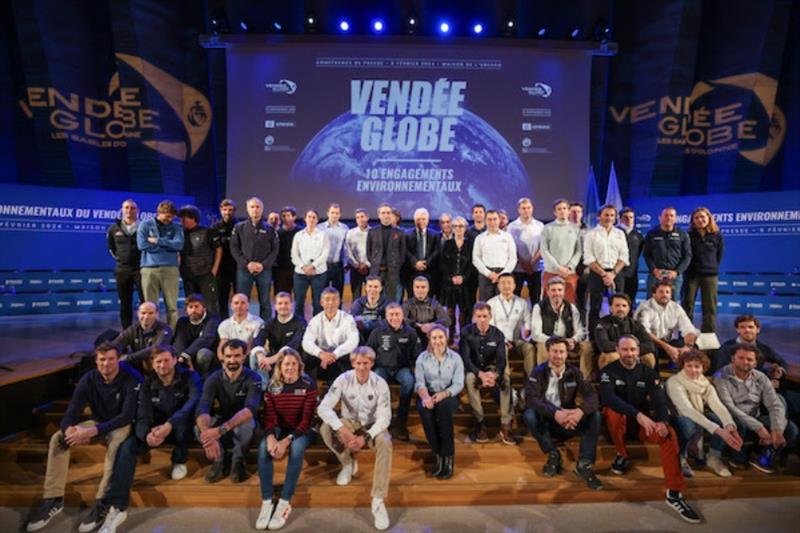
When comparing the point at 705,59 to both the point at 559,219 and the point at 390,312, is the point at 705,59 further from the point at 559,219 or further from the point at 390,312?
the point at 390,312

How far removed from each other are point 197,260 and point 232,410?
2058 mm

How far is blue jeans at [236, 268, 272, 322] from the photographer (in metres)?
5.21

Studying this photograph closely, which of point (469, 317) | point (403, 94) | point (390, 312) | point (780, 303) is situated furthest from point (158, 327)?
point (780, 303)

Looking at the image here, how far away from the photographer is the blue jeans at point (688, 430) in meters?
3.67

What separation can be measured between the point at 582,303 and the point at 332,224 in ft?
10.1

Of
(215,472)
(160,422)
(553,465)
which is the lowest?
(215,472)

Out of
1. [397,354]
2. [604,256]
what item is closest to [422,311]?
[397,354]

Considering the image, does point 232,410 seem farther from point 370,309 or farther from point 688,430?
point 688,430

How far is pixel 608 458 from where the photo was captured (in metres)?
3.93

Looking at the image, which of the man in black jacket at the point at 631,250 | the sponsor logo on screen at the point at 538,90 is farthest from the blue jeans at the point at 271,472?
the sponsor logo on screen at the point at 538,90

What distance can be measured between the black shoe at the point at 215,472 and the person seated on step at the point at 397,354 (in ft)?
4.55

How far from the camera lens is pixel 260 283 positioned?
5.27 metres

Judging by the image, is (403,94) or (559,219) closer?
(559,219)

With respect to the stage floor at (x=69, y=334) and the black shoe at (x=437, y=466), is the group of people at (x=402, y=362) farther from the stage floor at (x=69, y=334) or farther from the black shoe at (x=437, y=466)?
the stage floor at (x=69, y=334)
